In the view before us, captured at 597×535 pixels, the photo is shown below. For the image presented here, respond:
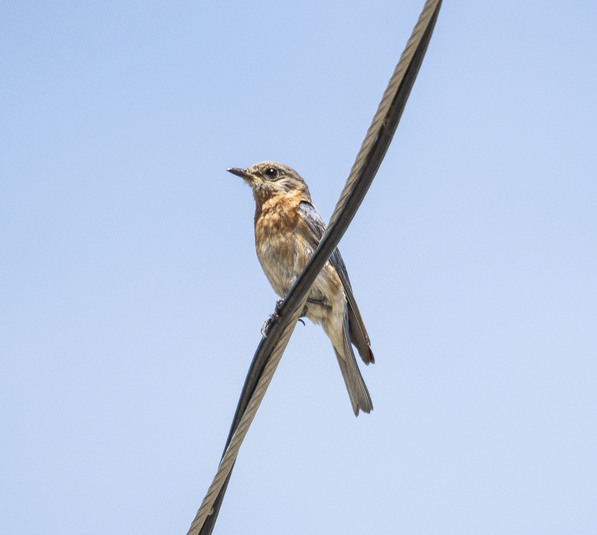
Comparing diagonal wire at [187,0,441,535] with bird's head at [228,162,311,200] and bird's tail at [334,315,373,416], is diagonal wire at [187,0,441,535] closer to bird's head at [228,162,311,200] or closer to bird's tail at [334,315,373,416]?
bird's tail at [334,315,373,416]

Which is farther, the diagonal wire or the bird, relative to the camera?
the bird

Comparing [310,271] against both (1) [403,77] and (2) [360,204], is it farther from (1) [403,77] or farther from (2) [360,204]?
(1) [403,77]

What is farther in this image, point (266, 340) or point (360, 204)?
point (266, 340)

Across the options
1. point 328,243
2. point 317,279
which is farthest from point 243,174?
point 328,243

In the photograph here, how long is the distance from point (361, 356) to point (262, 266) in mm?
1175

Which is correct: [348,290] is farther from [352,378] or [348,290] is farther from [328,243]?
[328,243]

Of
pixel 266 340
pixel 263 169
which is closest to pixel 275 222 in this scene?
pixel 263 169

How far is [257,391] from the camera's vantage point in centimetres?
382

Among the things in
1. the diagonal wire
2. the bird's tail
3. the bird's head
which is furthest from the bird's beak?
the diagonal wire

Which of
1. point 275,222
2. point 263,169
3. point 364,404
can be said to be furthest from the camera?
point 263,169

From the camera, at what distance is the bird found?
6629mm

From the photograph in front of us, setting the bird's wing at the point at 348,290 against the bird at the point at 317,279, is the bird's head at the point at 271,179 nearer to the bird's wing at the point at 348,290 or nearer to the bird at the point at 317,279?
the bird at the point at 317,279

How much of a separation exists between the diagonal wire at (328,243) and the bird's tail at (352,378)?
8.89ft

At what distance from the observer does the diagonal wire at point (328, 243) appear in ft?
10.4
